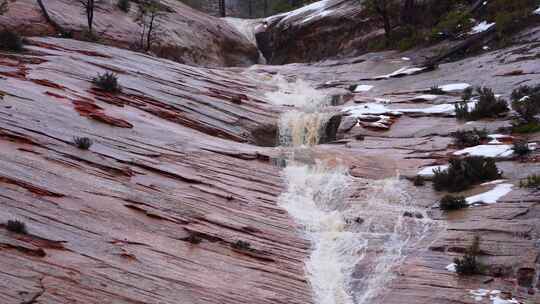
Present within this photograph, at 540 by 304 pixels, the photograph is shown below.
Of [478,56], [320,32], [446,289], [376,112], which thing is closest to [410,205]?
[446,289]

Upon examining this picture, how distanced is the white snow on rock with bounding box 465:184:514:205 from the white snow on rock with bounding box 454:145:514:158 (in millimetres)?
1719

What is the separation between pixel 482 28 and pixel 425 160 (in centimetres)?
1287

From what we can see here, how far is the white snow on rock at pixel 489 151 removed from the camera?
45.3ft

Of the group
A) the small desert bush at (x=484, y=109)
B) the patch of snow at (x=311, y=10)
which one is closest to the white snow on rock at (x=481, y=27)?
the small desert bush at (x=484, y=109)

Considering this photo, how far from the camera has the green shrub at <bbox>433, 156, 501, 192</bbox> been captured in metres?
12.9

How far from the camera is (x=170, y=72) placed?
21.8 meters

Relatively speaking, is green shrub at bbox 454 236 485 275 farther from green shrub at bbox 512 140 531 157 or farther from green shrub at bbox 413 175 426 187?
green shrub at bbox 512 140 531 157

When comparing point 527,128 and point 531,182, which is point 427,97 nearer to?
point 527,128

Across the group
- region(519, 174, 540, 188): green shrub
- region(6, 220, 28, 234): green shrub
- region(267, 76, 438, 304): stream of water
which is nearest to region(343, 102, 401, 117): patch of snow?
region(267, 76, 438, 304): stream of water

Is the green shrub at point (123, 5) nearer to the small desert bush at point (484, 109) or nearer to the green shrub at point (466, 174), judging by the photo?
the small desert bush at point (484, 109)

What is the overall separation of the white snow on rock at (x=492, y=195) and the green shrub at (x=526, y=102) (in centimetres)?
378

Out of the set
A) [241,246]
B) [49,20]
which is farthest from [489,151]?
[49,20]

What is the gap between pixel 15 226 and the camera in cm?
943

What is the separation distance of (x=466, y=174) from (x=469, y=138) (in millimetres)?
2435
